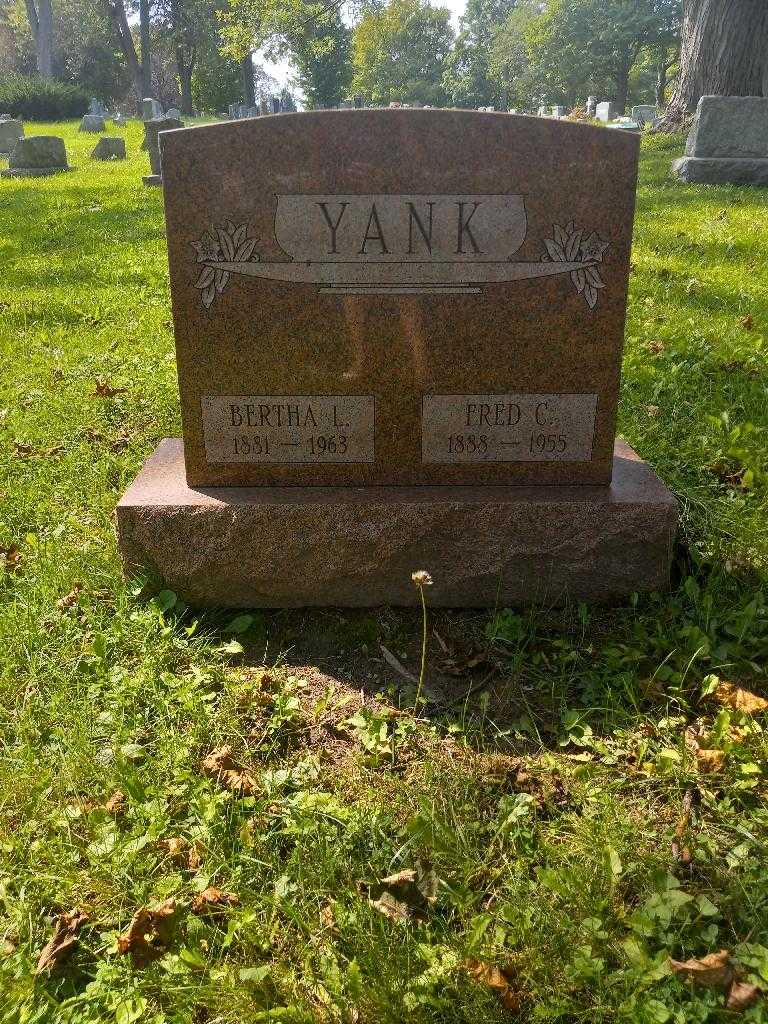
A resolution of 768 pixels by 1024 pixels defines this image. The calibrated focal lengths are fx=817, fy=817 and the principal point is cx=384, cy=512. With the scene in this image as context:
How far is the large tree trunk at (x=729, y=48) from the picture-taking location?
11398 mm

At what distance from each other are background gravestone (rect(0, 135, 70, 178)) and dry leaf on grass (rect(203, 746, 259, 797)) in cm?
1519

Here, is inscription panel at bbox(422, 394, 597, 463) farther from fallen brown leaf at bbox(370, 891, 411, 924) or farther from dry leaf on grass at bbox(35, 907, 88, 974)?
dry leaf on grass at bbox(35, 907, 88, 974)

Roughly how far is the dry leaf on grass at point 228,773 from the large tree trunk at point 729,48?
12.9m

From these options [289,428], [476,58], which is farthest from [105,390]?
[476,58]

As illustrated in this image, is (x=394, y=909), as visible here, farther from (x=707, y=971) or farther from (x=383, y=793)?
(x=707, y=971)

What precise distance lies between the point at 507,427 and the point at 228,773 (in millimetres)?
1487

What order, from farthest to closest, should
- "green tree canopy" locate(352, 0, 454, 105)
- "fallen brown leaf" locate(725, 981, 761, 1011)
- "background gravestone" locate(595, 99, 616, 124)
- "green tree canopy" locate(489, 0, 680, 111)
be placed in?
"green tree canopy" locate(352, 0, 454, 105), "green tree canopy" locate(489, 0, 680, 111), "background gravestone" locate(595, 99, 616, 124), "fallen brown leaf" locate(725, 981, 761, 1011)

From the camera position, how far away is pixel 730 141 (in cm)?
1025

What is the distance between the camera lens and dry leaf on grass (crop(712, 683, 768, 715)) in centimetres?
241

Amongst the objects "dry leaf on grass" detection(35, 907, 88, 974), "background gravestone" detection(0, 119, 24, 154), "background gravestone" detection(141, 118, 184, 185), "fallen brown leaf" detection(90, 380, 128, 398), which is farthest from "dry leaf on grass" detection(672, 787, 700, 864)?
Result: "background gravestone" detection(0, 119, 24, 154)

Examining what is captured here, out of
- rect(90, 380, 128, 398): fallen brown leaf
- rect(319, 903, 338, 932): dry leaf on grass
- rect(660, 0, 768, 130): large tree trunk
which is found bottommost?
rect(319, 903, 338, 932): dry leaf on grass

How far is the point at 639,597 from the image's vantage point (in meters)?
2.94

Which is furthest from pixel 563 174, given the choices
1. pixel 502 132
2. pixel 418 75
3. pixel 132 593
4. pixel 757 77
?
pixel 418 75

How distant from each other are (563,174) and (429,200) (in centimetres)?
44
